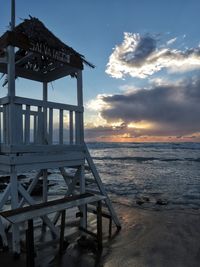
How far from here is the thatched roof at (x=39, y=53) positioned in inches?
255

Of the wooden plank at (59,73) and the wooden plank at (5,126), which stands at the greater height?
the wooden plank at (59,73)

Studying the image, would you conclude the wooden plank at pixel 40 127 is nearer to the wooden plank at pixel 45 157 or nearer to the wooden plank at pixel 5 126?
the wooden plank at pixel 45 157

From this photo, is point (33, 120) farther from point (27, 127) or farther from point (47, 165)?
point (47, 165)

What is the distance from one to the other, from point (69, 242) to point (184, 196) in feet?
36.0

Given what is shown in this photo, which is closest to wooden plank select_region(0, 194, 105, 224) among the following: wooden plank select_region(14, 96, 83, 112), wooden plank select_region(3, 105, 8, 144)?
wooden plank select_region(3, 105, 8, 144)

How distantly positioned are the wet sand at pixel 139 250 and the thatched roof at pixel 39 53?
503 cm

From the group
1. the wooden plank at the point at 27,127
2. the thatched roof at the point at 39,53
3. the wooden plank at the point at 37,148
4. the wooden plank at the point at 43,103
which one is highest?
the thatched roof at the point at 39,53

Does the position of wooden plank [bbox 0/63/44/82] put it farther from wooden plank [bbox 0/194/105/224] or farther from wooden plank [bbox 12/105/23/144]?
wooden plank [bbox 0/194/105/224]

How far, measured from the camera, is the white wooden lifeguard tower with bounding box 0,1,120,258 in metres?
6.21

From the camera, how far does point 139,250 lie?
7.15 m

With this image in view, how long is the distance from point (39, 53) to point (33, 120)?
2.03 meters

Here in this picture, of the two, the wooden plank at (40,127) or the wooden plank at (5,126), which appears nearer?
the wooden plank at (5,126)

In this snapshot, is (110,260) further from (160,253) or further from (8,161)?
(8,161)

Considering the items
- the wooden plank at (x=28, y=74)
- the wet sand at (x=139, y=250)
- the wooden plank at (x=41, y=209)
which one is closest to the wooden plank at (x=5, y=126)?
the wooden plank at (x=41, y=209)
